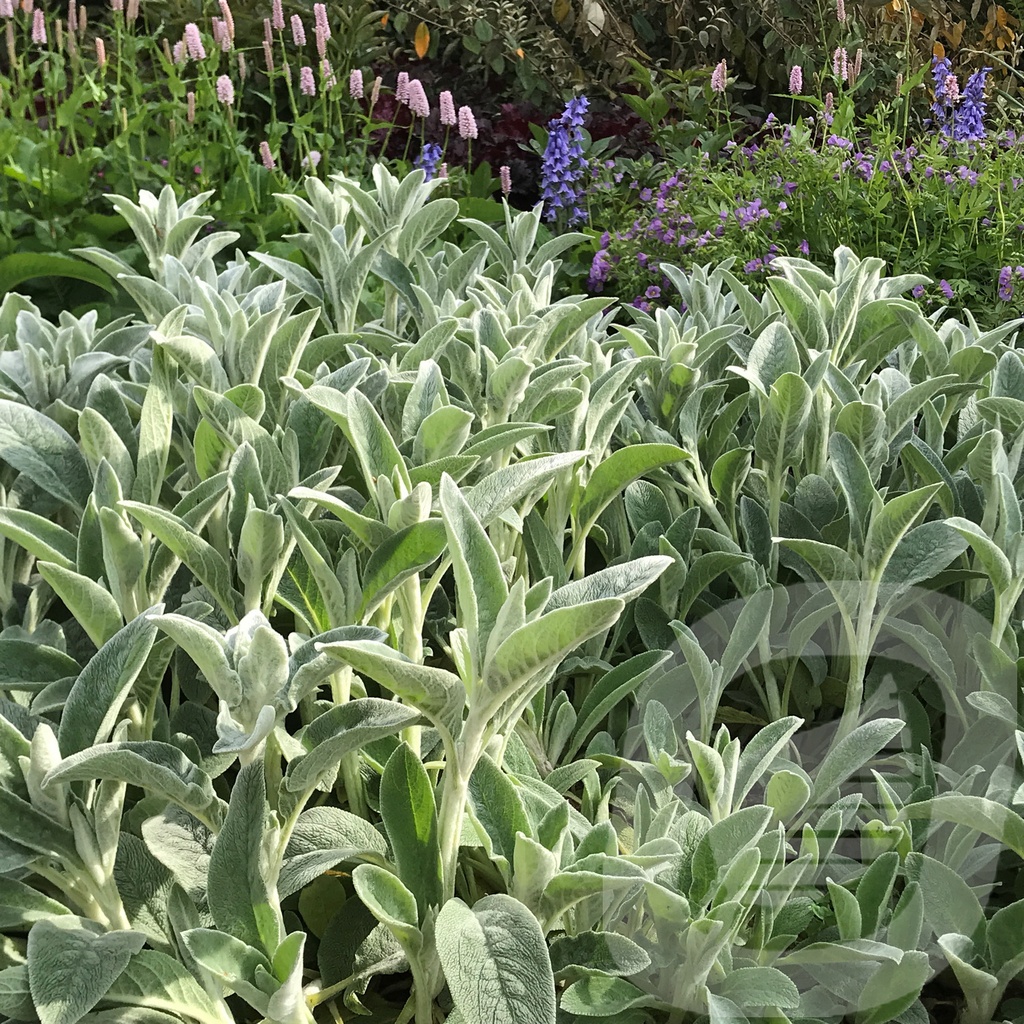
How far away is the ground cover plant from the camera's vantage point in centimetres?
88

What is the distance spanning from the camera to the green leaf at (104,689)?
3.02ft

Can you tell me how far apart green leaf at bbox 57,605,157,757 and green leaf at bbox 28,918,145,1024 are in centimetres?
15

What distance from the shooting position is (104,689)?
93 cm

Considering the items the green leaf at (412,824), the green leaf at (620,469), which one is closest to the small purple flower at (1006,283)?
the green leaf at (620,469)

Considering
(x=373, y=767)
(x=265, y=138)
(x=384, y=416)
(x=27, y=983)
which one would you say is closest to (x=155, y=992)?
(x=27, y=983)

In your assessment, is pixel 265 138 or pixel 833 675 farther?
pixel 265 138

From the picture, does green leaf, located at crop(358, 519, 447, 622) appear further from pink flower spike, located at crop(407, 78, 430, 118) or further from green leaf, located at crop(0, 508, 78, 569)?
pink flower spike, located at crop(407, 78, 430, 118)

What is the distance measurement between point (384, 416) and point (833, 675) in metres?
0.69

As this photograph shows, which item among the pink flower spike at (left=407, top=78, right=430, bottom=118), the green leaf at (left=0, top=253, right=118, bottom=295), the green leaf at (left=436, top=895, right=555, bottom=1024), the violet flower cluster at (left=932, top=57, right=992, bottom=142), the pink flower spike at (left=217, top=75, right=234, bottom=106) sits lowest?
the green leaf at (left=436, top=895, right=555, bottom=1024)

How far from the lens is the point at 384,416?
1513mm

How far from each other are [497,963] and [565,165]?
4.39m

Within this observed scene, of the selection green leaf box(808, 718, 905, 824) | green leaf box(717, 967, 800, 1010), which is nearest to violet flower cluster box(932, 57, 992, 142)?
green leaf box(808, 718, 905, 824)

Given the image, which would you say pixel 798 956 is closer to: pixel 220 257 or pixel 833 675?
pixel 833 675

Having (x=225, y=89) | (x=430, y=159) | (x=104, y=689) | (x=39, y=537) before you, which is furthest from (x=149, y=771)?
(x=430, y=159)
